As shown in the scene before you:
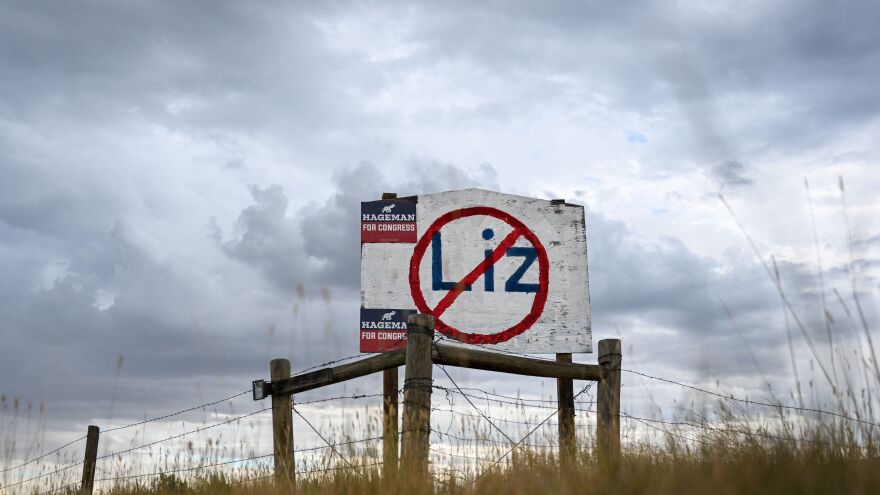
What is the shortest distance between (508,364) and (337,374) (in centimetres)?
178

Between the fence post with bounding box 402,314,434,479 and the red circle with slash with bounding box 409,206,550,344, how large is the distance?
3.41m

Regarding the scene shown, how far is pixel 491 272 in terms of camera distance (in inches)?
432

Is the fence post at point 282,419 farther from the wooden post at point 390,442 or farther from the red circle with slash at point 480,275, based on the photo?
the red circle with slash at point 480,275

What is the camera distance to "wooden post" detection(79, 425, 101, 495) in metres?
9.53

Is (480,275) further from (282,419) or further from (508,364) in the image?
(282,419)

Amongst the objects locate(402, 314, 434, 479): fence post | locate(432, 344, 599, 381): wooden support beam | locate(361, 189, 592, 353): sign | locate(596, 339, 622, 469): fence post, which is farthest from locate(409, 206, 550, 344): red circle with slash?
locate(402, 314, 434, 479): fence post

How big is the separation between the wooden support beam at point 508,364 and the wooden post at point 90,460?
5.02 meters

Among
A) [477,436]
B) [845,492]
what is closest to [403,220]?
[477,436]

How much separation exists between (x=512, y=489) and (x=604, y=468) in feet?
2.16

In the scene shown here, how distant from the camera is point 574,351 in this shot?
1073 centimetres

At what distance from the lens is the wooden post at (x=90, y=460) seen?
953 cm

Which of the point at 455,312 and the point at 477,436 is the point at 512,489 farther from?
the point at 455,312

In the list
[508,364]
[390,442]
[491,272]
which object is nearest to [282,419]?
[390,442]

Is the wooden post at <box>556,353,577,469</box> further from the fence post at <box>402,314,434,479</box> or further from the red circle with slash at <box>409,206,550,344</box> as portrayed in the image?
the fence post at <box>402,314,434,479</box>
